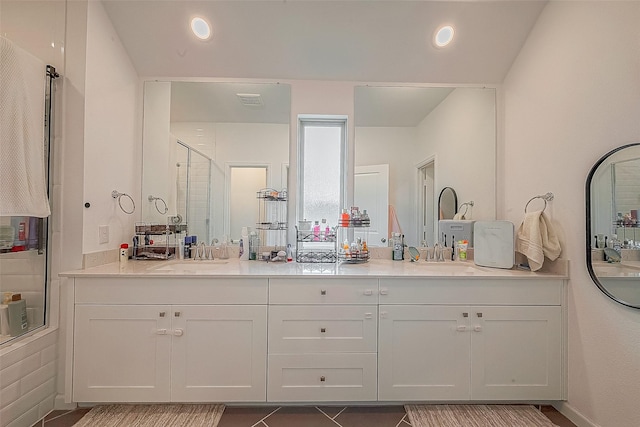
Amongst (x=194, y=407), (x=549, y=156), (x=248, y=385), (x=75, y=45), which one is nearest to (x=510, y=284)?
(x=549, y=156)

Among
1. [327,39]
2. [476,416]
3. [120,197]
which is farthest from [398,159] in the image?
[120,197]

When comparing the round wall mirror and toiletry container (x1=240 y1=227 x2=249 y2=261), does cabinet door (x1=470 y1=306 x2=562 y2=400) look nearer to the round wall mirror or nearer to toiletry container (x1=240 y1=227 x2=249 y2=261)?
the round wall mirror

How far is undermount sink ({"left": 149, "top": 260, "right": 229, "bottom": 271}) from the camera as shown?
1925 millimetres

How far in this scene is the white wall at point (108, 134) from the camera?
185 cm

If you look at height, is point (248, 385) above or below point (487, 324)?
below

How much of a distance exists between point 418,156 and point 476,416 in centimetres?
177

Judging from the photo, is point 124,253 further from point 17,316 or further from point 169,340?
point 169,340

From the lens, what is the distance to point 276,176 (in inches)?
92.4

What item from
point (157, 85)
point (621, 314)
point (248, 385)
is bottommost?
point (248, 385)

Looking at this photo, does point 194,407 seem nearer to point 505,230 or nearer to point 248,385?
point 248,385

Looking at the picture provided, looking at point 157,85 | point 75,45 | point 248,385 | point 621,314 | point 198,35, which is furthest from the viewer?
point 157,85

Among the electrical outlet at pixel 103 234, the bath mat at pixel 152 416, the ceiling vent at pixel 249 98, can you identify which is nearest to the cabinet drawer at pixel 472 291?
the bath mat at pixel 152 416

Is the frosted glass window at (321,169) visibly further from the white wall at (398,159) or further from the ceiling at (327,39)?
the ceiling at (327,39)

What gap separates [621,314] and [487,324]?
59cm
